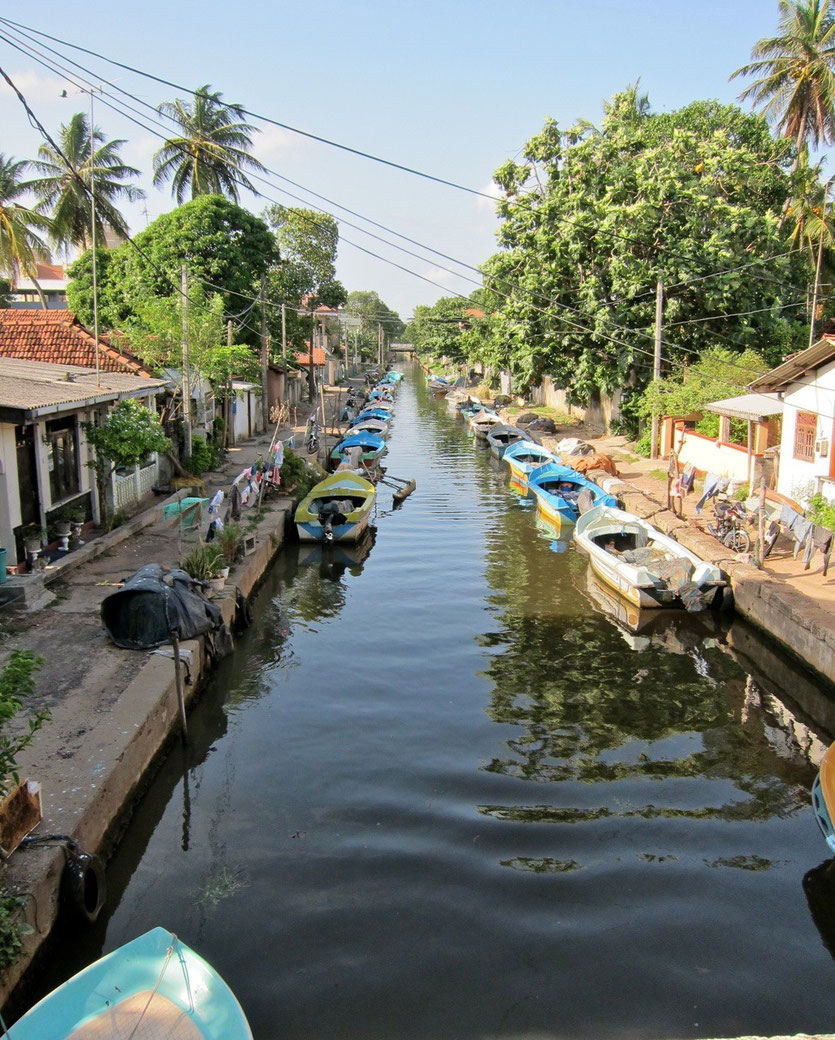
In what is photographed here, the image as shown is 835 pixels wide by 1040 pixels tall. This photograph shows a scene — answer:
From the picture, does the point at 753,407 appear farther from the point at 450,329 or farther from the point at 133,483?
the point at 450,329

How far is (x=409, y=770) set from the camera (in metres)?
10.2

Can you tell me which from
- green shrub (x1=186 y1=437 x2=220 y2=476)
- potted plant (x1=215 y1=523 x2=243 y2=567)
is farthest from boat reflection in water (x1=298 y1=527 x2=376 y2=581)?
green shrub (x1=186 y1=437 x2=220 y2=476)

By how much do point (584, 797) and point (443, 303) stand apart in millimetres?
106607

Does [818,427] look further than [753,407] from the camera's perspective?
No

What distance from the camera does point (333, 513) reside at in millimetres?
21016

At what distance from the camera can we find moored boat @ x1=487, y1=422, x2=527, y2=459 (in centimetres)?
3716

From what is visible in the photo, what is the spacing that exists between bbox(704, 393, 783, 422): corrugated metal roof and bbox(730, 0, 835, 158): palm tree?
61.0ft

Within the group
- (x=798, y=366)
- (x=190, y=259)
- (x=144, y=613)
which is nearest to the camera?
(x=144, y=613)

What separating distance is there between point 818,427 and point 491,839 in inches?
524

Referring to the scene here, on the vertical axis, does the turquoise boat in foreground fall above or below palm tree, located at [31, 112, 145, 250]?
below

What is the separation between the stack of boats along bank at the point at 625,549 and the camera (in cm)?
1573

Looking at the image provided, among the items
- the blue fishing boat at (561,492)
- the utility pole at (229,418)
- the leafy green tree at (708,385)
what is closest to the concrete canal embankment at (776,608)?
the blue fishing boat at (561,492)

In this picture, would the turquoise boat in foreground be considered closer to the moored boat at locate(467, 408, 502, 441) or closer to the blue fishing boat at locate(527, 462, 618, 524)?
the blue fishing boat at locate(527, 462, 618, 524)

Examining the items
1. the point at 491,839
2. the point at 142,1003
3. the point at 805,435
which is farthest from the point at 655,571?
the point at 142,1003
